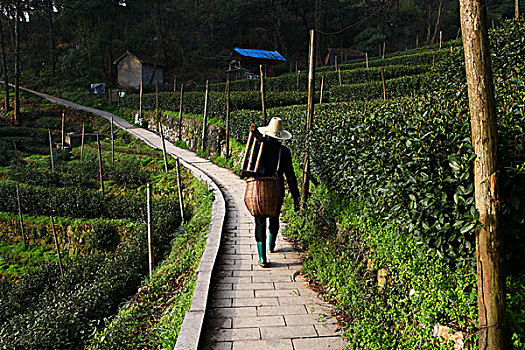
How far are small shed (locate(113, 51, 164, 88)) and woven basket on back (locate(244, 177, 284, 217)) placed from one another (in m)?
36.2

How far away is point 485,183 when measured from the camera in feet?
8.56

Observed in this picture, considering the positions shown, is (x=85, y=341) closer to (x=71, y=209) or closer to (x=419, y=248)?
(x=419, y=248)

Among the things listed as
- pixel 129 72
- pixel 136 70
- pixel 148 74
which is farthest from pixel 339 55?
pixel 129 72

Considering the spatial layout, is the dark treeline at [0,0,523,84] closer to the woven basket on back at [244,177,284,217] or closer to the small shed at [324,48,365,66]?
the small shed at [324,48,365,66]

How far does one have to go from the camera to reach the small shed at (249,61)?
115 feet

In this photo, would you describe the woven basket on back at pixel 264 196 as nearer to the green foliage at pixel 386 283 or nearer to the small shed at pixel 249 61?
the green foliage at pixel 386 283

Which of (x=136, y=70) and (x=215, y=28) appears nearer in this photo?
(x=136, y=70)

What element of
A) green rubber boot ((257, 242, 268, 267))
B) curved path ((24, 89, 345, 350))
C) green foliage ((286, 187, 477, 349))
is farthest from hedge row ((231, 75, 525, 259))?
green rubber boot ((257, 242, 268, 267))

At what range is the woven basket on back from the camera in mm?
5492

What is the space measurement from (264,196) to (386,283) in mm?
2202

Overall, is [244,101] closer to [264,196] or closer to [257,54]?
[264,196]

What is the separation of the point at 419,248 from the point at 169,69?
155ft

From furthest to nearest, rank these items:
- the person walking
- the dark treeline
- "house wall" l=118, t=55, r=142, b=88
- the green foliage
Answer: the dark treeline < "house wall" l=118, t=55, r=142, b=88 < the person walking < the green foliage

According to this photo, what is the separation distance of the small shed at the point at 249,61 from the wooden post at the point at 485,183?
3291 centimetres
